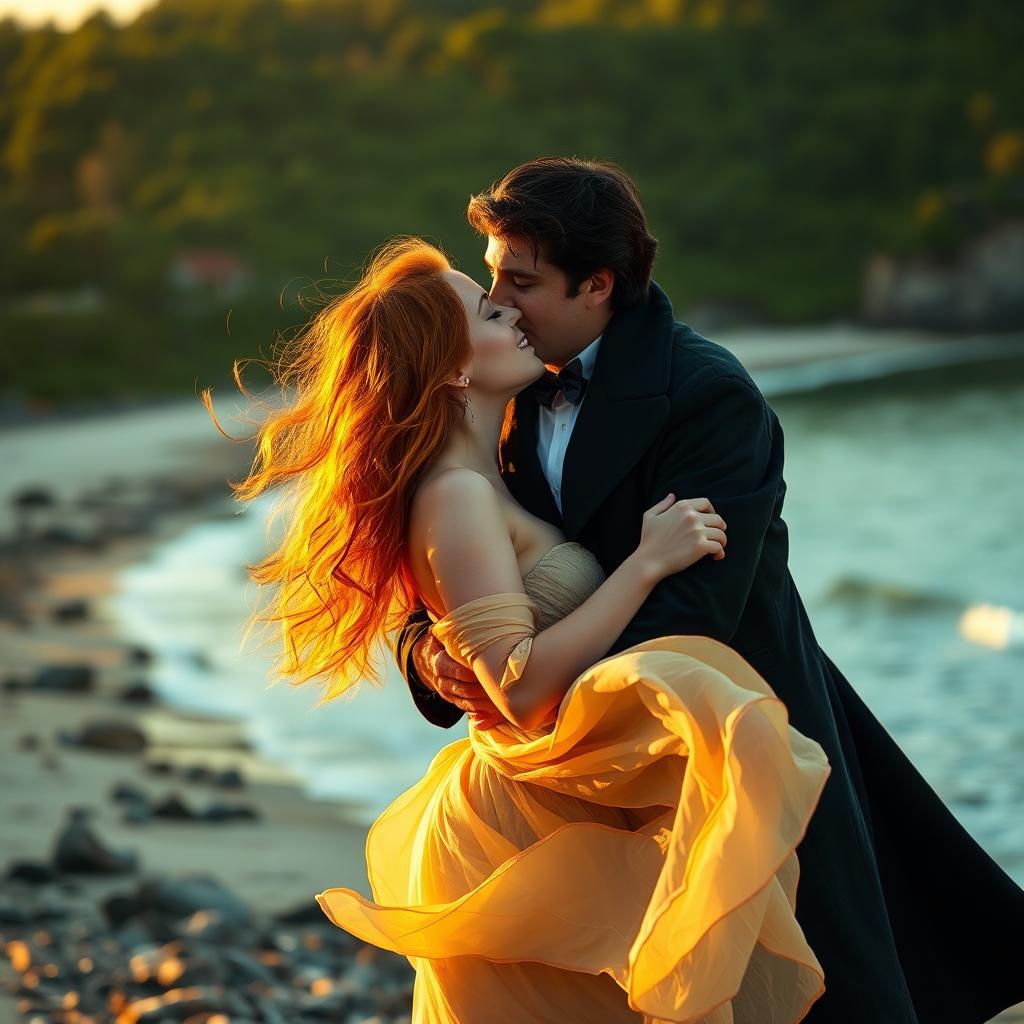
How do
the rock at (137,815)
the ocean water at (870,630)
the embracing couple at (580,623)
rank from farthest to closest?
the ocean water at (870,630)
the rock at (137,815)
the embracing couple at (580,623)

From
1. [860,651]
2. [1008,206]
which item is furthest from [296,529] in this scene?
[1008,206]

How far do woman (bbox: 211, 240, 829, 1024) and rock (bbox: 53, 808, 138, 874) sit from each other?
3.17 m

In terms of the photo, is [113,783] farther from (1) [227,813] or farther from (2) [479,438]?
(2) [479,438]

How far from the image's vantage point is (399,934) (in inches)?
92.3

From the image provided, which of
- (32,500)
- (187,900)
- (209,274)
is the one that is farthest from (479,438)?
(209,274)

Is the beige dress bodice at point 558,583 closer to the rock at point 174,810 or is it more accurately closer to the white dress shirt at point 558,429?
the white dress shirt at point 558,429

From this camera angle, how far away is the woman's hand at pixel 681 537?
7.39 feet

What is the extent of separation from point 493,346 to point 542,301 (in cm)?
11

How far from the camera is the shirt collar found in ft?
8.23

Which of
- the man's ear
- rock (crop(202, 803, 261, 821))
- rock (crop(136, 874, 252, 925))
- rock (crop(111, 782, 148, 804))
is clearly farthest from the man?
rock (crop(111, 782, 148, 804))

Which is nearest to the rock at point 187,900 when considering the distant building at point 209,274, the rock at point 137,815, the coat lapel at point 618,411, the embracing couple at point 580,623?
the rock at point 137,815

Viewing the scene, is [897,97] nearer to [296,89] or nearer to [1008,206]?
[1008,206]

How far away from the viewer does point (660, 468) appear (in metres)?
2.42

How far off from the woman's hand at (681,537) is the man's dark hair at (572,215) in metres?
0.42
